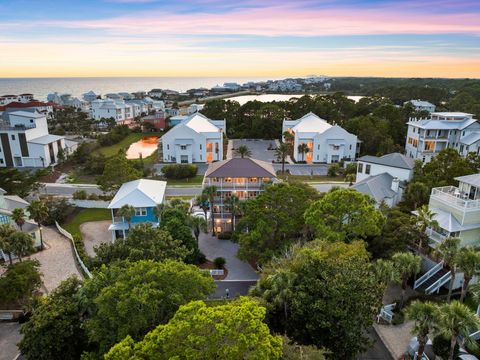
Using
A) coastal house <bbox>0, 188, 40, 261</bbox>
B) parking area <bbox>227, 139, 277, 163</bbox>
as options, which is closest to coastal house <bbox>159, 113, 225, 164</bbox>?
parking area <bbox>227, 139, 277, 163</bbox>

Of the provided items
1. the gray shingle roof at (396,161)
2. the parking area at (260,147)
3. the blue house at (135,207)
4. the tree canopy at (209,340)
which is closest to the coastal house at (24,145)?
the blue house at (135,207)

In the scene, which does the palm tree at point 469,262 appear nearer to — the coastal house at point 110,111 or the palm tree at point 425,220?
the palm tree at point 425,220

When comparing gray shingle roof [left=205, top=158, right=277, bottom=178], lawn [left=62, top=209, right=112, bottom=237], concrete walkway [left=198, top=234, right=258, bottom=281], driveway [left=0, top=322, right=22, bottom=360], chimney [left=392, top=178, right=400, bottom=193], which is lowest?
driveway [left=0, top=322, right=22, bottom=360]

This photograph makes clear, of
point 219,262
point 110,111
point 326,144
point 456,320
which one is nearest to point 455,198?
point 456,320

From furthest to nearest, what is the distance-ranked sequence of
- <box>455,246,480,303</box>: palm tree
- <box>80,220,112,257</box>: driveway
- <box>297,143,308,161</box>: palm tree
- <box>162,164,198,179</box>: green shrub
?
<box>297,143,308,161</box>: palm tree
<box>162,164,198,179</box>: green shrub
<box>80,220,112,257</box>: driveway
<box>455,246,480,303</box>: palm tree

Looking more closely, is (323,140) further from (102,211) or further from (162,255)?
(162,255)

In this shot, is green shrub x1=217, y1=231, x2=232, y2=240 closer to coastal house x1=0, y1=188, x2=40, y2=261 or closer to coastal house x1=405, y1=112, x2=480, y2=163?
coastal house x1=0, y1=188, x2=40, y2=261

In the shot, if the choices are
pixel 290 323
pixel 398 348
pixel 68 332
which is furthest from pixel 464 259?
pixel 68 332

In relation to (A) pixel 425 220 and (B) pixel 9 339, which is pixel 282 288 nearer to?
(A) pixel 425 220
